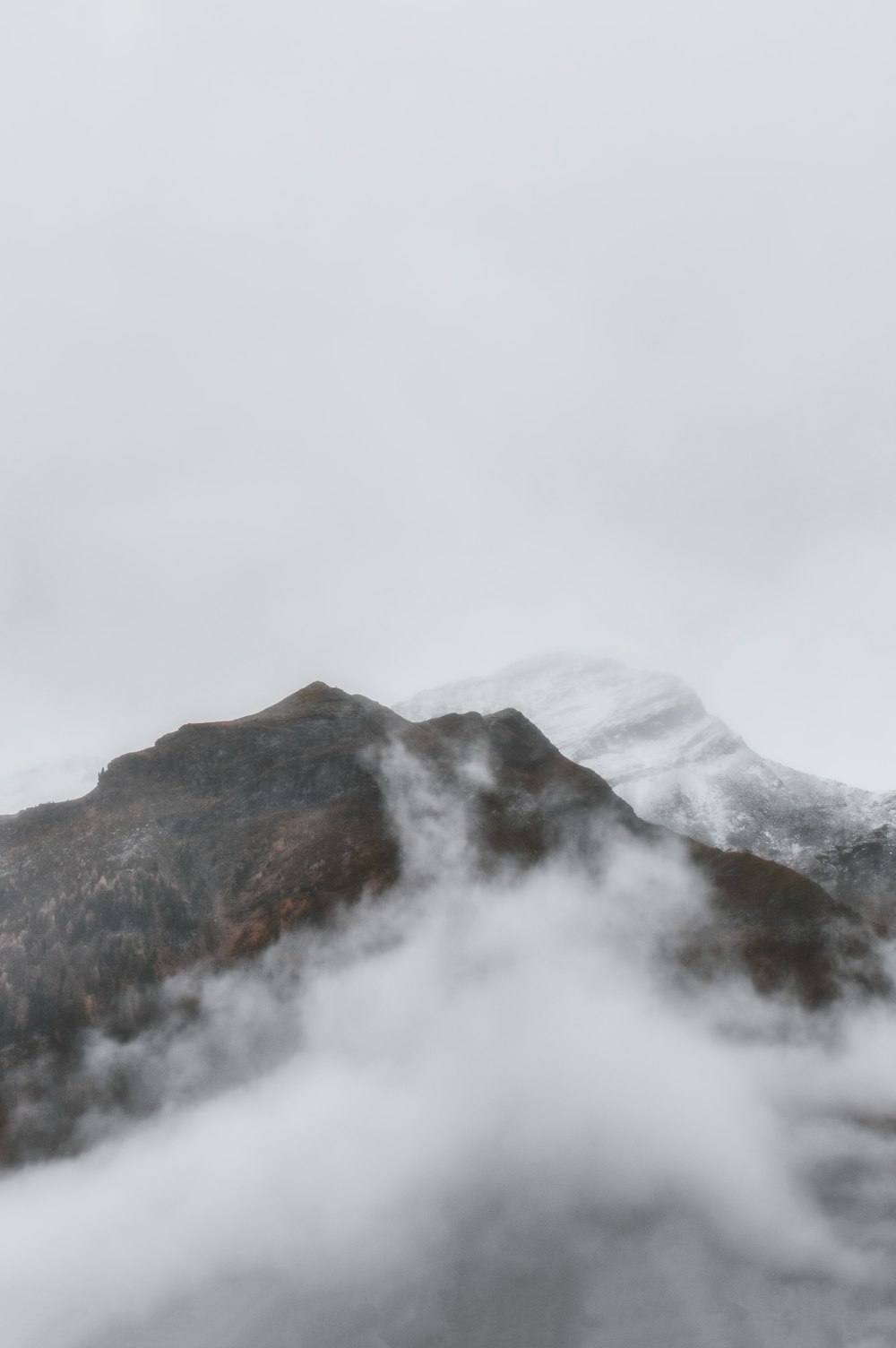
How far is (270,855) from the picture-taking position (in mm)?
128625

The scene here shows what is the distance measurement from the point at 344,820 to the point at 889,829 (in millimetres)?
137761

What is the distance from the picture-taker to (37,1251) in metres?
104

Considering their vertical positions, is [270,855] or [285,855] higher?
[270,855]

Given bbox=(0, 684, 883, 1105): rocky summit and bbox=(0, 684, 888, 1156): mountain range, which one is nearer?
bbox=(0, 684, 888, 1156): mountain range

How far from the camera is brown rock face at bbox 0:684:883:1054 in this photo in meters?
112

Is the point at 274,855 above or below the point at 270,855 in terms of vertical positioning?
below

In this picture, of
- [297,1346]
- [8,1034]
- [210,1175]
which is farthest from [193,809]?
[297,1346]

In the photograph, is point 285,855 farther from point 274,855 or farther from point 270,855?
point 270,855

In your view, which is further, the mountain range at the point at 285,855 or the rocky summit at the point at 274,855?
the rocky summit at the point at 274,855

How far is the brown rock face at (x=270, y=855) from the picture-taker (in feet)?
367

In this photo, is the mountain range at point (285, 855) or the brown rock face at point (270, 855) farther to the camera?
the brown rock face at point (270, 855)

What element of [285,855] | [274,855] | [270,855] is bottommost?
[285,855]

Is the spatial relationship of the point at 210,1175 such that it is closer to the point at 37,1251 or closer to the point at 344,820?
the point at 37,1251

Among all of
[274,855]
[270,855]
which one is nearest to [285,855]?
[274,855]
